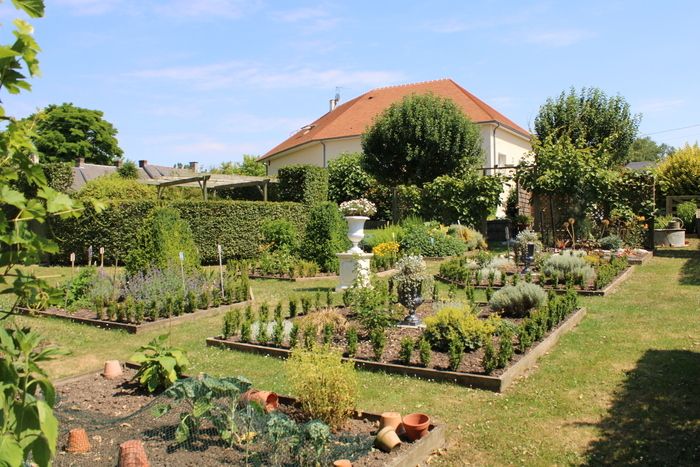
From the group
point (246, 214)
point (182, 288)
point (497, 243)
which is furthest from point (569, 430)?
point (497, 243)

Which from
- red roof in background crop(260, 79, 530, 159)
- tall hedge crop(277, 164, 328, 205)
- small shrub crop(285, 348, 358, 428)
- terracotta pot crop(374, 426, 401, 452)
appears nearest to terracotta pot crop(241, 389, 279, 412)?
small shrub crop(285, 348, 358, 428)

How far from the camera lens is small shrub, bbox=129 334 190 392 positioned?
5480 mm

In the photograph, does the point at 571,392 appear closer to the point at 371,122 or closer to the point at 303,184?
the point at 303,184

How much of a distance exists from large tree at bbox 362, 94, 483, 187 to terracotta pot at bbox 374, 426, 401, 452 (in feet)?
70.4

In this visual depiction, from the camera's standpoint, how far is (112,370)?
20.7 ft

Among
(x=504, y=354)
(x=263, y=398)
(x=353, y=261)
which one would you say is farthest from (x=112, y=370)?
(x=353, y=261)

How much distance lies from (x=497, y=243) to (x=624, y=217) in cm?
511

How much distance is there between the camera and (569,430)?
15.7 feet

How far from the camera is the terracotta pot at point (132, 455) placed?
12.4 ft

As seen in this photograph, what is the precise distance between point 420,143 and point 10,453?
80.6 ft

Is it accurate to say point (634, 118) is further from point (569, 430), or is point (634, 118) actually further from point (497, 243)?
point (569, 430)

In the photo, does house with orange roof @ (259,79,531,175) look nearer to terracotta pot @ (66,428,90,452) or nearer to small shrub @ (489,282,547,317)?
small shrub @ (489,282,547,317)

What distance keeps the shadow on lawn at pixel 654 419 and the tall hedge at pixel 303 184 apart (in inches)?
569

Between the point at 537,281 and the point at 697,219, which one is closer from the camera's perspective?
the point at 537,281
